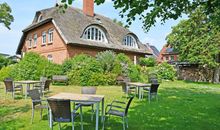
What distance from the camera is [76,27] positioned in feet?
83.7

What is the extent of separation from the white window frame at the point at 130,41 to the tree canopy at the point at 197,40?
4953 mm

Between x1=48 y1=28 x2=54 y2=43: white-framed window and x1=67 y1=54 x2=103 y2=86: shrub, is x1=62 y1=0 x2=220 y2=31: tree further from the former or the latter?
x1=48 y1=28 x2=54 y2=43: white-framed window

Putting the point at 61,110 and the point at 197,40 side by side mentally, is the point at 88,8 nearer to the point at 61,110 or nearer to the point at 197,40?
the point at 197,40

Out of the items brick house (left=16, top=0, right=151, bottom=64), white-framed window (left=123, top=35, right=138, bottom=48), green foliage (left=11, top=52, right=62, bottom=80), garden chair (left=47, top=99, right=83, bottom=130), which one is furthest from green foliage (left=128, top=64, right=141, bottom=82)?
garden chair (left=47, top=99, right=83, bottom=130)

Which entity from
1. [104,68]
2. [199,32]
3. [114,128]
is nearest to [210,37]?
[199,32]

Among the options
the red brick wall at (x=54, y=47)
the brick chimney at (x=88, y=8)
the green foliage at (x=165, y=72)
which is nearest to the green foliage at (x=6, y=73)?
the red brick wall at (x=54, y=47)

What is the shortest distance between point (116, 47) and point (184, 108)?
1826 cm

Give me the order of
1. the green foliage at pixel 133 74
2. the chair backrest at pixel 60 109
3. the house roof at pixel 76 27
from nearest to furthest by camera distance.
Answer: the chair backrest at pixel 60 109, the green foliage at pixel 133 74, the house roof at pixel 76 27

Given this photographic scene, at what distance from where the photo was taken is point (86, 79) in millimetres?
18328

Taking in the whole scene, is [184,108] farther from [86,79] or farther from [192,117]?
[86,79]

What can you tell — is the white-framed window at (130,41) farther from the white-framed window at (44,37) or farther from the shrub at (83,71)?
the shrub at (83,71)

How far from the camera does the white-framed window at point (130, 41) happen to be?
30925 millimetres

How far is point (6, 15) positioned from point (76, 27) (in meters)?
18.9

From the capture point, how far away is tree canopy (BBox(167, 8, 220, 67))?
2717 cm
